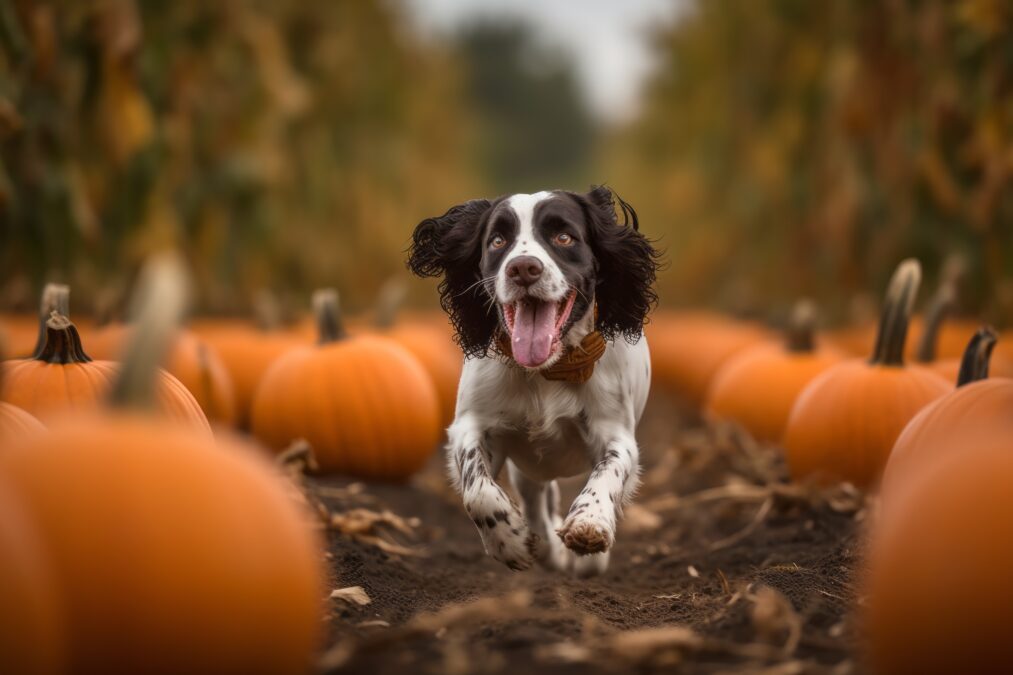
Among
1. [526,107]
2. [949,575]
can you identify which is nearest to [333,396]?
[949,575]

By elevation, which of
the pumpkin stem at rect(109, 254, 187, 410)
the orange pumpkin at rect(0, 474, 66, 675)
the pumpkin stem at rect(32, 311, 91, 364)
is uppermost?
the pumpkin stem at rect(32, 311, 91, 364)

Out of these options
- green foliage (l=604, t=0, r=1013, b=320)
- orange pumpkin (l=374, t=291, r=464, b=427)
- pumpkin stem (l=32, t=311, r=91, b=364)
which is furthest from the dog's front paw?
green foliage (l=604, t=0, r=1013, b=320)

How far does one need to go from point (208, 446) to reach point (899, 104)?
31.7ft

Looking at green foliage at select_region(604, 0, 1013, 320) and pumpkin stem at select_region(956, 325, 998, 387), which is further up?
green foliage at select_region(604, 0, 1013, 320)

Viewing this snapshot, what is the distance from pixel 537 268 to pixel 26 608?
213 cm

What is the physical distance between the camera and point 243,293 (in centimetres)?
1120

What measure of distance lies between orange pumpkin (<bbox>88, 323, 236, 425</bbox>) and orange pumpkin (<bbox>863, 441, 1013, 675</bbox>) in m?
3.98

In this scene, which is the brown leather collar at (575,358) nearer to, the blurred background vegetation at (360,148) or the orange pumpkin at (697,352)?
the blurred background vegetation at (360,148)

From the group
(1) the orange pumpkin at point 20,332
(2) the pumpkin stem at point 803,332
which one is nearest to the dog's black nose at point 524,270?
(1) the orange pumpkin at point 20,332

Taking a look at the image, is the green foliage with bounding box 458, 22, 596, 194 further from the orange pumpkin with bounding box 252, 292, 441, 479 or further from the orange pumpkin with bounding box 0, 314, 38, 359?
the orange pumpkin with bounding box 252, 292, 441, 479

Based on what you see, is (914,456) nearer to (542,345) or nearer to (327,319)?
(542,345)

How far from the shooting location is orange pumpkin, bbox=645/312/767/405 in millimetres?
9861

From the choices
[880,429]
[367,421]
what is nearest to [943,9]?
[880,429]

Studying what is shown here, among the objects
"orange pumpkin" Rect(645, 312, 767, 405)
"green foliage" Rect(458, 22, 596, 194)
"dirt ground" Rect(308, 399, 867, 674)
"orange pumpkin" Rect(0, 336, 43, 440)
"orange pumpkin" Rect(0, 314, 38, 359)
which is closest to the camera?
"dirt ground" Rect(308, 399, 867, 674)
